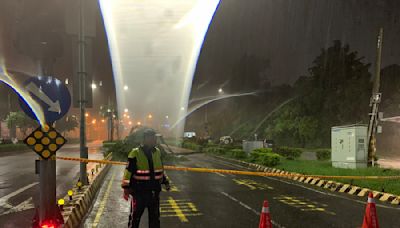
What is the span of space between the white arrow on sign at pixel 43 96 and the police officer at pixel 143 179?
169cm

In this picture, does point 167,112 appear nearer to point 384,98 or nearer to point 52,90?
point 384,98

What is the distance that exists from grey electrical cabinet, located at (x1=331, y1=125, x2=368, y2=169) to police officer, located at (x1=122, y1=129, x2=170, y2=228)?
13173mm

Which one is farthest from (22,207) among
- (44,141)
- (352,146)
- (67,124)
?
(67,124)

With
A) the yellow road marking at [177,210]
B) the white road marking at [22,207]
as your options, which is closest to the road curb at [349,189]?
the yellow road marking at [177,210]

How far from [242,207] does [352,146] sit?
374 inches

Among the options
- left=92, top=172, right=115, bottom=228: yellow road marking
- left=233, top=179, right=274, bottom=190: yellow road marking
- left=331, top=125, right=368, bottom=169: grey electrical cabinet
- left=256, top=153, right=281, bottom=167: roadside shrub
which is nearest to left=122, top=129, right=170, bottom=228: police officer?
left=92, top=172, right=115, bottom=228: yellow road marking

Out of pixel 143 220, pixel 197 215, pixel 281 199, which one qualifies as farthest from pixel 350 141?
pixel 143 220

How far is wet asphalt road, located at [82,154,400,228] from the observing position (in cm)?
755

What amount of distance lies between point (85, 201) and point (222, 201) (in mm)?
3660

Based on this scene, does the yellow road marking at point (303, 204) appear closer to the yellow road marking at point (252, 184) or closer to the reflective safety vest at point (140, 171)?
the yellow road marking at point (252, 184)

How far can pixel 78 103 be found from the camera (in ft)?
35.7

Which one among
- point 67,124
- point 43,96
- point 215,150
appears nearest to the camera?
point 43,96

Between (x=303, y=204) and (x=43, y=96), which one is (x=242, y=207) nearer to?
(x=303, y=204)

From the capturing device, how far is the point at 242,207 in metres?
9.06
